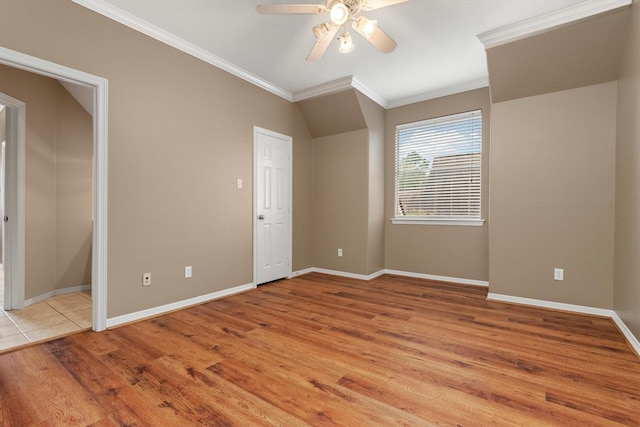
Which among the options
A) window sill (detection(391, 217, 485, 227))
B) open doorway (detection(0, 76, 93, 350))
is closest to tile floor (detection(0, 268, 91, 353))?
open doorway (detection(0, 76, 93, 350))

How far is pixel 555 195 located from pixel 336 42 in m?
2.74

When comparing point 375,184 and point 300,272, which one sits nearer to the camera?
point 375,184

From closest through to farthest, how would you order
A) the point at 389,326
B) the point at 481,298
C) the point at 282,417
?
the point at 282,417 → the point at 389,326 → the point at 481,298

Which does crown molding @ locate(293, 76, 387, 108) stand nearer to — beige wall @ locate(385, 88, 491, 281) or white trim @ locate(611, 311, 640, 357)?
beige wall @ locate(385, 88, 491, 281)

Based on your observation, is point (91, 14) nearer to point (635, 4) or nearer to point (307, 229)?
point (307, 229)

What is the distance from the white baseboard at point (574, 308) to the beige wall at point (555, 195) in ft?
0.15

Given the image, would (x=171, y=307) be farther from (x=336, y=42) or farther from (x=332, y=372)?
(x=336, y=42)

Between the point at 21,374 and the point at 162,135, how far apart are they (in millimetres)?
2073

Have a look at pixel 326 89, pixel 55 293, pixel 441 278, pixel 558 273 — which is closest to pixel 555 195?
pixel 558 273

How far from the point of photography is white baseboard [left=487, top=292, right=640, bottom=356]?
2331mm

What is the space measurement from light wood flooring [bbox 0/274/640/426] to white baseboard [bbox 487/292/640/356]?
3.0 inches

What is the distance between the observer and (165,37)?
287 cm

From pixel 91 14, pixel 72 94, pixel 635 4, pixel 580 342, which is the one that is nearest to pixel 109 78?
pixel 91 14

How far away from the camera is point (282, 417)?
146cm
